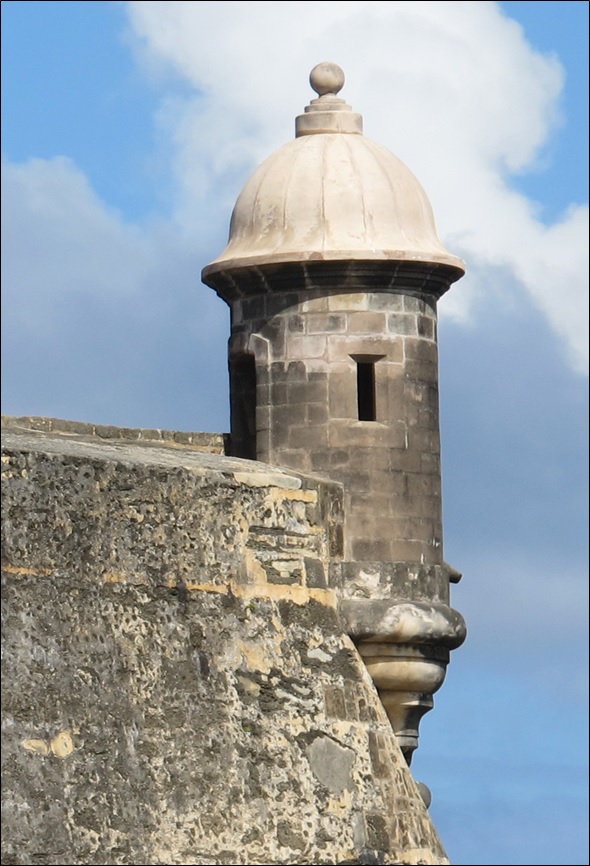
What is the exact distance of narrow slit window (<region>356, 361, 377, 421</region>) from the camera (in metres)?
15.5

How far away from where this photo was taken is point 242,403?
52.1ft

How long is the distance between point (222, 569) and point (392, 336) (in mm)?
2147

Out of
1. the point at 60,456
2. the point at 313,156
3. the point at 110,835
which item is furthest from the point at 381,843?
the point at 313,156

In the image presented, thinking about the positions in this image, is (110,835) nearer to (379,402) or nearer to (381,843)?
(381,843)

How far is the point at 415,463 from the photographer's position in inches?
607

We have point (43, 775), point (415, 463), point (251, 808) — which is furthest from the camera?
point (415, 463)

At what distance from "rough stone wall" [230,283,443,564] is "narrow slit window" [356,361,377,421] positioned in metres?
0.03

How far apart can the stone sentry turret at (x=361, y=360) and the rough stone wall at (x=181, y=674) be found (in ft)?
1.44

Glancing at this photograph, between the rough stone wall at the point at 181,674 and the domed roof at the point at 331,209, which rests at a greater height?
the domed roof at the point at 331,209

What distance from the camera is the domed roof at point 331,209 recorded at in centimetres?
1532

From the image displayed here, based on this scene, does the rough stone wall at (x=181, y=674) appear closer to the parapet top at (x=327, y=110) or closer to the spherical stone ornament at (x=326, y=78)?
the parapet top at (x=327, y=110)

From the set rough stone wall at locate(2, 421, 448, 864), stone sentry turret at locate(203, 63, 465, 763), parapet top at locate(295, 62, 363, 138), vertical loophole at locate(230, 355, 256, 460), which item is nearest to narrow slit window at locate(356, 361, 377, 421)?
stone sentry turret at locate(203, 63, 465, 763)

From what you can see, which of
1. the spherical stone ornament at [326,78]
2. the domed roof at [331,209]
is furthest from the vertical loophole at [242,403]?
the spherical stone ornament at [326,78]

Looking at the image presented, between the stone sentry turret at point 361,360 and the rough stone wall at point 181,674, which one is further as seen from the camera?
the stone sentry turret at point 361,360
